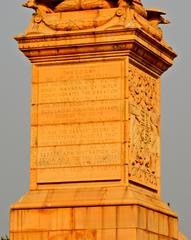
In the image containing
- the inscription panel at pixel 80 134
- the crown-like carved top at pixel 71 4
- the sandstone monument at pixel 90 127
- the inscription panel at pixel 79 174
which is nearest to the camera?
the sandstone monument at pixel 90 127

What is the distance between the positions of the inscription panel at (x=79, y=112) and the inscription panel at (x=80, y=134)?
0.11 metres

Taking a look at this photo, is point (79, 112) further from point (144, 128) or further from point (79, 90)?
point (144, 128)

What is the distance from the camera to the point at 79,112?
24109 mm

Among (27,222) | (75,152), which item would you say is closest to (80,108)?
(75,152)

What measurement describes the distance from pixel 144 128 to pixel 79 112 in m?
1.49

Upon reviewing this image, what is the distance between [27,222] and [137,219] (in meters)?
2.26

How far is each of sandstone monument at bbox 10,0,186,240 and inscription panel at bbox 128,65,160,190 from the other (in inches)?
1.0

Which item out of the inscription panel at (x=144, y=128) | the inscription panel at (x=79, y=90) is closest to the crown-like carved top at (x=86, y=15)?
the inscription panel at (x=144, y=128)

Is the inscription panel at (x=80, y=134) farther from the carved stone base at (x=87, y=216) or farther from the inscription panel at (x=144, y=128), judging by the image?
the carved stone base at (x=87, y=216)

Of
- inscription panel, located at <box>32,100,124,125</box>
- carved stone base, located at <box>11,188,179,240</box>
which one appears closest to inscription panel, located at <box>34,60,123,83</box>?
inscription panel, located at <box>32,100,124,125</box>

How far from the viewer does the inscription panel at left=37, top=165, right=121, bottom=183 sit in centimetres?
2359

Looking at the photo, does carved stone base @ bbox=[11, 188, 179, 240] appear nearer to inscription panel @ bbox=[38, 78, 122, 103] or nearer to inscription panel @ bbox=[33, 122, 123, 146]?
inscription panel @ bbox=[33, 122, 123, 146]

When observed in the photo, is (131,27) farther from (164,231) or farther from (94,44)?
(164,231)

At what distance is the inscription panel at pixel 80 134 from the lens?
23.8m
